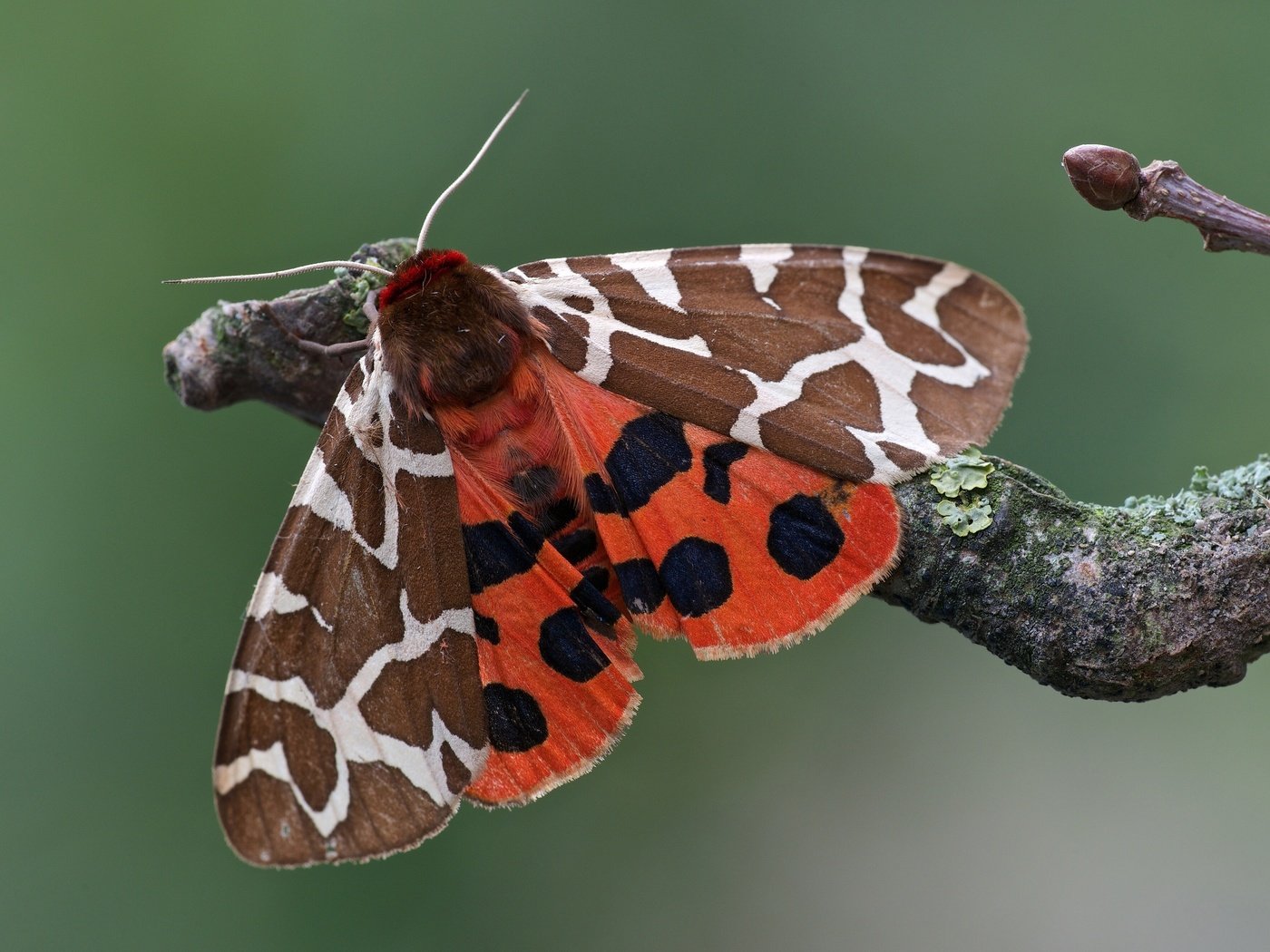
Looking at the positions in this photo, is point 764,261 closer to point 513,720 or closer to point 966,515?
point 966,515

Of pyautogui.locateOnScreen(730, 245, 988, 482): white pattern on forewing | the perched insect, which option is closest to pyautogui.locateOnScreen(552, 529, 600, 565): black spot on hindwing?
the perched insect

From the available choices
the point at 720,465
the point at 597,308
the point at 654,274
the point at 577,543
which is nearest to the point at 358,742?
the point at 577,543

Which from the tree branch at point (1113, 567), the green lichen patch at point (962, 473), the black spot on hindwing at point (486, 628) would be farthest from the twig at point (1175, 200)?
the black spot on hindwing at point (486, 628)

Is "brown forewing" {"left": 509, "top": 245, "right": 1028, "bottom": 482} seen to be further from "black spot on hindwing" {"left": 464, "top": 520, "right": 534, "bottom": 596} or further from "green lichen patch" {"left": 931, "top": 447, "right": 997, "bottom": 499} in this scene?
"black spot on hindwing" {"left": 464, "top": 520, "right": 534, "bottom": 596}

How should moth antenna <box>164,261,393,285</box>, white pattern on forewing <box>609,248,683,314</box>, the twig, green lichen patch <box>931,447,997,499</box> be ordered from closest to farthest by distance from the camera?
1. the twig
2. green lichen patch <box>931,447,997,499</box>
3. moth antenna <box>164,261,393,285</box>
4. white pattern on forewing <box>609,248,683,314</box>

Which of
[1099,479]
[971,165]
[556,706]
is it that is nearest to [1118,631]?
[556,706]

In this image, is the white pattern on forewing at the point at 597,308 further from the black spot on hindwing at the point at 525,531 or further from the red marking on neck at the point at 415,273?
the black spot on hindwing at the point at 525,531
